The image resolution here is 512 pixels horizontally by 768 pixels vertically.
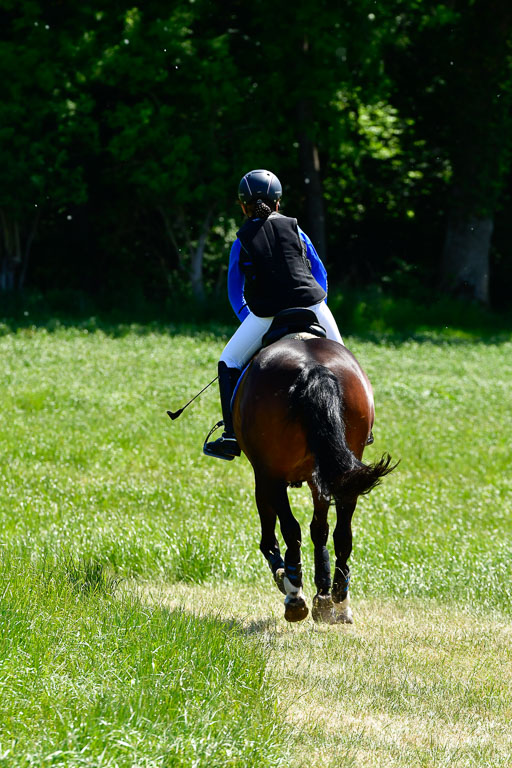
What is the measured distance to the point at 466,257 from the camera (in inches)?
1172

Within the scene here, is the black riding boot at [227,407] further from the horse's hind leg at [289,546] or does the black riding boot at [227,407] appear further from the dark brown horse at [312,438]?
the horse's hind leg at [289,546]

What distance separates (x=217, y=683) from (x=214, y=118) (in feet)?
76.6

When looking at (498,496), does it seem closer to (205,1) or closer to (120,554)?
(120,554)

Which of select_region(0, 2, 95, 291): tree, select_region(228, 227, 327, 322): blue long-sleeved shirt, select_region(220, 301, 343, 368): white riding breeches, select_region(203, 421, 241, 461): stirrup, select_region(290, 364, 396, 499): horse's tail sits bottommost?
select_region(203, 421, 241, 461): stirrup

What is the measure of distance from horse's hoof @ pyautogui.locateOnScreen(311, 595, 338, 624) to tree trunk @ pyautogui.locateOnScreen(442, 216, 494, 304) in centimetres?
2431

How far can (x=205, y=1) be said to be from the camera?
25.9 metres

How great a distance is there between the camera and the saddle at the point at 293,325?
6.52m

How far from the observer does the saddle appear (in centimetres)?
652

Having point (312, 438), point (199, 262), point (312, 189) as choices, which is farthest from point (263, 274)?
point (312, 189)

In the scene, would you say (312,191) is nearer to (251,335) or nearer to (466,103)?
(466,103)

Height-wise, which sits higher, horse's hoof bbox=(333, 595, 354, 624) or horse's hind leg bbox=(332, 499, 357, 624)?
horse's hind leg bbox=(332, 499, 357, 624)

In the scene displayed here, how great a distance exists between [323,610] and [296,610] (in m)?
0.20

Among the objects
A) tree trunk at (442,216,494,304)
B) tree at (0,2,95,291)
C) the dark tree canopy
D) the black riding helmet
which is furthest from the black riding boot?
tree trunk at (442,216,494,304)

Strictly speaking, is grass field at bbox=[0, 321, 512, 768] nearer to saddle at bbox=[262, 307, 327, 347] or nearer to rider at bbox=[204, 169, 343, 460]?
rider at bbox=[204, 169, 343, 460]
